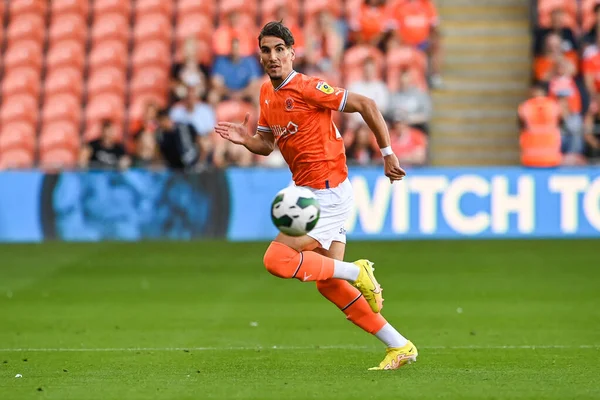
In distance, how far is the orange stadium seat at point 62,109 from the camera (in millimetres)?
19125

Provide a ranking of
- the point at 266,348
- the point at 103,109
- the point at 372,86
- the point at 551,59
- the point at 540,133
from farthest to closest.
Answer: the point at 103,109, the point at 551,59, the point at 372,86, the point at 540,133, the point at 266,348

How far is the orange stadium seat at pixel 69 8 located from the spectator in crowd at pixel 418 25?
5.73 meters

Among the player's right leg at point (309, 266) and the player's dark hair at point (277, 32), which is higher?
the player's dark hair at point (277, 32)

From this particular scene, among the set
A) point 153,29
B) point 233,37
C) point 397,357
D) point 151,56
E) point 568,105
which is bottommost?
point 397,357

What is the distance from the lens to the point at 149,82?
19.4m

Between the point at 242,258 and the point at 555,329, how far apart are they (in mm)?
6043

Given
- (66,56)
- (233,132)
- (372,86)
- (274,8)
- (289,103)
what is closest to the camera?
(289,103)

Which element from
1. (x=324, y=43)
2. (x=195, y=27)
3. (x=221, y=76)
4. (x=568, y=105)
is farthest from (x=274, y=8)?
(x=568, y=105)

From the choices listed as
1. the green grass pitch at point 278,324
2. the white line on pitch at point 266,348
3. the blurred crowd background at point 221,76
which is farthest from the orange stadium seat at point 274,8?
the white line on pitch at point 266,348

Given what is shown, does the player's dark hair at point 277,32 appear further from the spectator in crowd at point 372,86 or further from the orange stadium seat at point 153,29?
the orange stadium seat at point 153,29

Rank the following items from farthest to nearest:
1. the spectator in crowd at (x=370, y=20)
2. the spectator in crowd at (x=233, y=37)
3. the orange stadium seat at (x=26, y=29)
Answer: the orange stadium seat at (x=26, y=29) < the spectator in crowd at (x=370, y=20) < the spectator in crowd at (x=233, y=37)

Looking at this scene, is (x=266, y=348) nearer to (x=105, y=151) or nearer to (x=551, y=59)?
(x=105, y=151)

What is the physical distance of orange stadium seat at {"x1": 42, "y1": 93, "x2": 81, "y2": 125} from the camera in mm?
19125

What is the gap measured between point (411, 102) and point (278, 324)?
852 centimetres
